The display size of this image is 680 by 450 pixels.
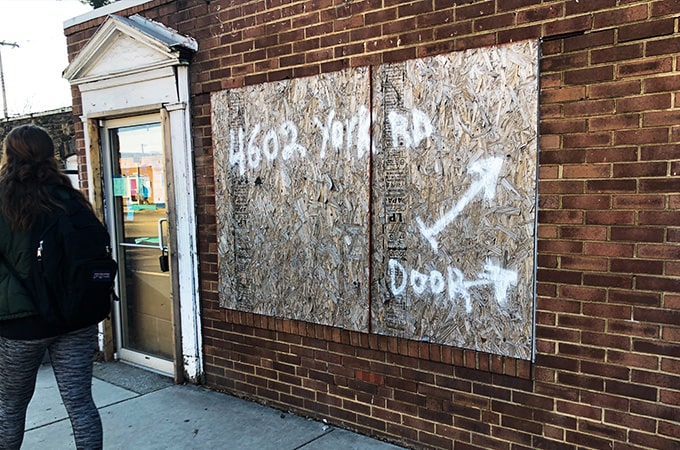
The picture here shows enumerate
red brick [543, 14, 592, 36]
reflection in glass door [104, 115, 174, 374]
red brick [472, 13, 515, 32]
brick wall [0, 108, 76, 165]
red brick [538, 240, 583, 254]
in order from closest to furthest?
1. red brick [543, 14, 592, 36]
2. red brick [538, 240, 583, 254]
3. red brick [472, 13, 515, 32]
4. reflection in glass door [104, 115, 174, 374]
5. brick wall [0, 108, 76, 165]

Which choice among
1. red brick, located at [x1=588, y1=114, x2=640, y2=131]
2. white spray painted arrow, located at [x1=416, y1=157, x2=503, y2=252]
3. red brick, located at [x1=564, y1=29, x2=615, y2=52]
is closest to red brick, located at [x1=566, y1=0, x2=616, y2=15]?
red brick, located at [x1=564, y1=29, x2=615, y2=52]

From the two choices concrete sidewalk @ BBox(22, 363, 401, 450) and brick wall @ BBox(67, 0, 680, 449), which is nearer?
brick wall @ BBox(67, 0, 680, 449)

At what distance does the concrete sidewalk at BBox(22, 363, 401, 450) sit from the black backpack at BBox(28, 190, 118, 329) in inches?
52.9

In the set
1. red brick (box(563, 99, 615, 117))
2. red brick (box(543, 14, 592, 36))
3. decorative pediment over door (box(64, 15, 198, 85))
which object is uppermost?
decorative pediment over door (box(64, 15, 198, 85))

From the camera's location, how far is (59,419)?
157 inches

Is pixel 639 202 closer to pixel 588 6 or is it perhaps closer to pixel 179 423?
pixel 588 6

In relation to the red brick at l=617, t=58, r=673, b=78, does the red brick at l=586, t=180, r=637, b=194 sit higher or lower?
lower

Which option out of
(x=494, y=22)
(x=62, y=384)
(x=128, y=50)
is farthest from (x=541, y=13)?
(x=128, y=50)

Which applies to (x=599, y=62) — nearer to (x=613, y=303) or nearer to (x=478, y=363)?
(x=613, y=303)

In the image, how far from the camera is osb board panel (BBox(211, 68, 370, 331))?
344 centimetres

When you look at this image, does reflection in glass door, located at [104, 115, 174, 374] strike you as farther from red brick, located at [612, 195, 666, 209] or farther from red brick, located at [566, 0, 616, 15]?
red brick, located at [612, 195, 666, 209]

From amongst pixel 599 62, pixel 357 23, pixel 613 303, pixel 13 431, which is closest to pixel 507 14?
pixel 599 62

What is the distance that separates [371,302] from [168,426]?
1.74 m

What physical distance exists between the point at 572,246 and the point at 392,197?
106 centimetres
